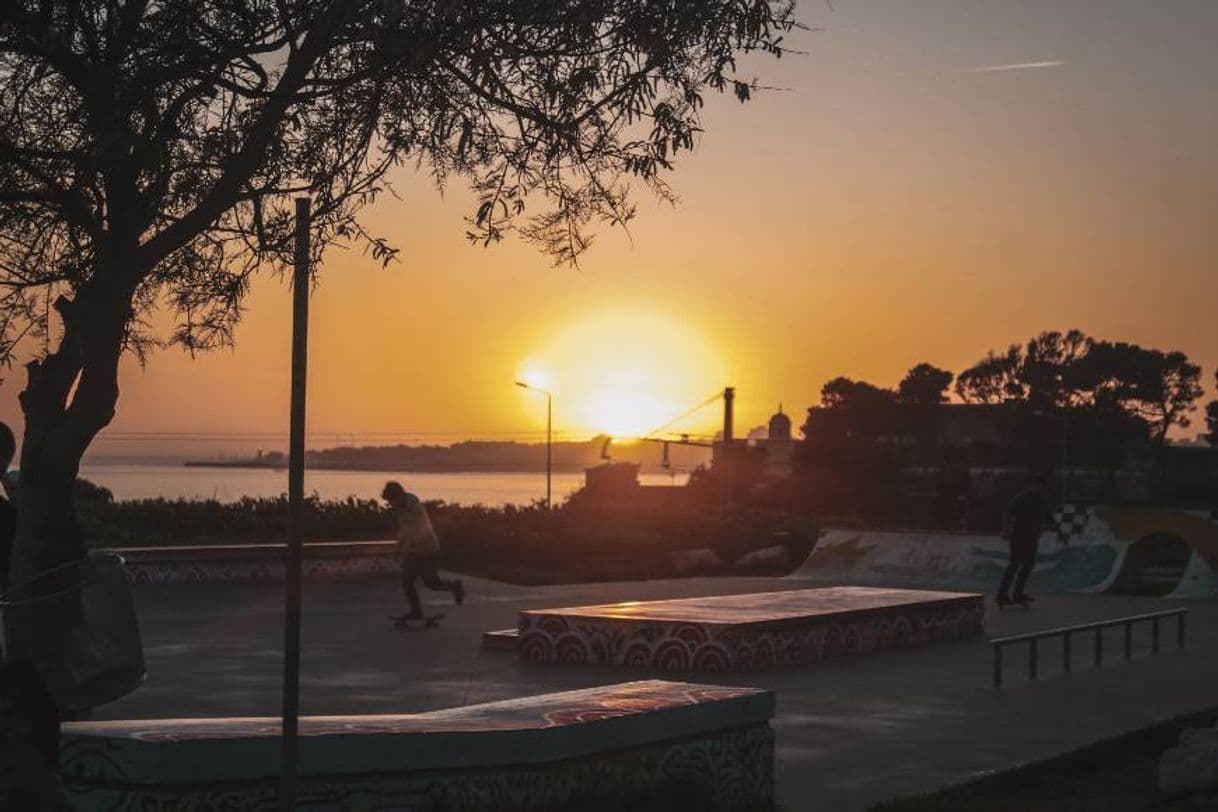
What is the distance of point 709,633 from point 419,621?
5.77 metres

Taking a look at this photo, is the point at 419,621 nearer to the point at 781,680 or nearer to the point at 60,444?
the point at 781,680

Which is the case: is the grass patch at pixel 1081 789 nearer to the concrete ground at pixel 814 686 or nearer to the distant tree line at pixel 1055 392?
the concrete ground at pixel 814 686

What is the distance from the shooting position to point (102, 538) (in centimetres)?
3244

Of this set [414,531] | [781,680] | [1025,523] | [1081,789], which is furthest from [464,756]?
[1025,523]

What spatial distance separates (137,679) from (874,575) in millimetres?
25952

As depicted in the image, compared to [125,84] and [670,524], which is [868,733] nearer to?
[125,84]

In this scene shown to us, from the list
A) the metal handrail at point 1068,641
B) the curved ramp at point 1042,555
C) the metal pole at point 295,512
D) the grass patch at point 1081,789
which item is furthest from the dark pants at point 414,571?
the metal pole at point 295,512

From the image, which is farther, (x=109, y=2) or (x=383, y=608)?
(x=383, y=608)

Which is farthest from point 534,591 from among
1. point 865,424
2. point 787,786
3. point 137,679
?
point 865,424

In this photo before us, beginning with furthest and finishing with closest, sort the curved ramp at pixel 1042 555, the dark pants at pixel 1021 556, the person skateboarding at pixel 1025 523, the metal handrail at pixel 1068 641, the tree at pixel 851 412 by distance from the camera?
the tree at pixel 851 412
the curved ramp at pixel 1042 555
the dark pants at pixel 1021 556
the person skateboarding at pixel 1025 523
the metal handrail at pixel 1068 641

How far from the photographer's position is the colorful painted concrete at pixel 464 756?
6871 mm

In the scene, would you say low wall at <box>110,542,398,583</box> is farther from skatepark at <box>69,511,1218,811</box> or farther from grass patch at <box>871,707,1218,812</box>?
grass patch at <box>871,707,1218,812</box>

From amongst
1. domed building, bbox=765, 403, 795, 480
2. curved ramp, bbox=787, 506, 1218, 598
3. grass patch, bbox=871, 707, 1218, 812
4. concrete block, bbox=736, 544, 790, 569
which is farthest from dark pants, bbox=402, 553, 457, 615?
domed building, bbox=765, 403, 795, 480

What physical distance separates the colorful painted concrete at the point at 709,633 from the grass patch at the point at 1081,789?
16.7 ft
